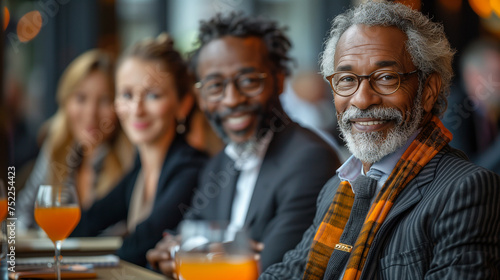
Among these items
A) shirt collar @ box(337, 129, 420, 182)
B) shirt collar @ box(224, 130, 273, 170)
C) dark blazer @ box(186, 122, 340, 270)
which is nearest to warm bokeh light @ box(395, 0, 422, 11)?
shirt collar @ box(337, 129, 420, 182)

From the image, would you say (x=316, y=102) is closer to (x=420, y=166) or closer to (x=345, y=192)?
(x=345, y=192)

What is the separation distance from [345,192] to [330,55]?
38 centimetres

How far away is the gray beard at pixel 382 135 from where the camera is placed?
1.56 metres

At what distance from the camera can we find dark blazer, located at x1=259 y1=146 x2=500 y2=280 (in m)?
1.27

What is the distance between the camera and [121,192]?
334 centimetres

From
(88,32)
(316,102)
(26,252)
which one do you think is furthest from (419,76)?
(88,32)

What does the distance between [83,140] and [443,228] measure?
258cm

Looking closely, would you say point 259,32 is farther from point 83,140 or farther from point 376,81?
point 83,140

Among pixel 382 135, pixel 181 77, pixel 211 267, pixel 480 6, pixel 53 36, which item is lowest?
pixel 211 267

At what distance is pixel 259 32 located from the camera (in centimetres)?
259

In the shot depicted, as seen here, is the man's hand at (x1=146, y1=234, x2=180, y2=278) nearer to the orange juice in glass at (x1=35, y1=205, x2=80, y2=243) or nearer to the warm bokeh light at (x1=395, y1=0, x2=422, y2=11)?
the orange juice in glass at (x1=35, y1=205, x2=80, y2=243)

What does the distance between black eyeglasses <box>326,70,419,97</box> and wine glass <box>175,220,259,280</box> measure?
619 millimetres

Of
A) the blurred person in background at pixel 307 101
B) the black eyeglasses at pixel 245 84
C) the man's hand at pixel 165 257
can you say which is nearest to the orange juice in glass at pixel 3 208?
the man's hand at pixel 165 257

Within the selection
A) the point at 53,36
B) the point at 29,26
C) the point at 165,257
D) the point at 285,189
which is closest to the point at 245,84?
the point at 285,189
